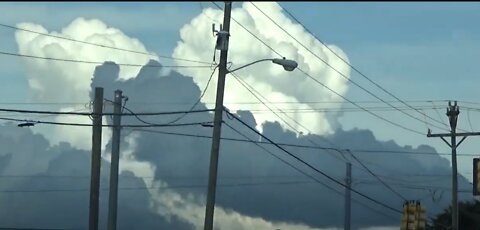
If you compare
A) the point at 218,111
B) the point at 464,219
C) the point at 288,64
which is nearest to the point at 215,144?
the point at 218,111

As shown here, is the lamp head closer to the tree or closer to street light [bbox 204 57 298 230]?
street light [bbox 204 57 298 230]

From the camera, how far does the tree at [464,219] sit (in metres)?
69.6

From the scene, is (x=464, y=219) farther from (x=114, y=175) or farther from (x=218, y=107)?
(x=218, y=107)

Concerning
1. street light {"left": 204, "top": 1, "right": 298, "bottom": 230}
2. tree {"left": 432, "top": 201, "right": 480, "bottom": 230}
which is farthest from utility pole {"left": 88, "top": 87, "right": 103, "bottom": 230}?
tree {"left": 432, "top": 201, "right": 480, "bottom": 230}

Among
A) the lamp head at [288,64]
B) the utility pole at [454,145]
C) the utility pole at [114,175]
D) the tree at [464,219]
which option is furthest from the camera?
the tree at [464,219]

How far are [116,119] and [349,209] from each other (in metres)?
19.3

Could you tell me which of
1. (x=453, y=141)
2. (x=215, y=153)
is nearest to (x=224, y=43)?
(x=215, y=153)

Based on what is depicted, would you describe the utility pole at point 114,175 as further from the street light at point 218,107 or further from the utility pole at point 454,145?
the utility pole at point 454,145

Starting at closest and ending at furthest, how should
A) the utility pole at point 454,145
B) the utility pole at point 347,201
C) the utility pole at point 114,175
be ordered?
the utility pole at point 114,175, the utility pole at point 454,145, the utility pole at point 347,201

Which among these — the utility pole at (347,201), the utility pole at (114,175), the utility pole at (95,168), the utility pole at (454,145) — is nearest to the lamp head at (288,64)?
the utility pole at (95,168)

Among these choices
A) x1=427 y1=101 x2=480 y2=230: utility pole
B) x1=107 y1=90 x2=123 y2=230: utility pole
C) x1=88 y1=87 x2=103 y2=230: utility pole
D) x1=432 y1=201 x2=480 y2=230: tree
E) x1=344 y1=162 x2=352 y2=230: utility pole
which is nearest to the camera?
x1=88 y1=87 x2=103 y2=230: utility pole

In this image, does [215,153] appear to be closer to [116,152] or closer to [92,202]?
[92,202]

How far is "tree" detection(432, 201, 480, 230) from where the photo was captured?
69.6 metres

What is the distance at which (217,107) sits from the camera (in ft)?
91.2
